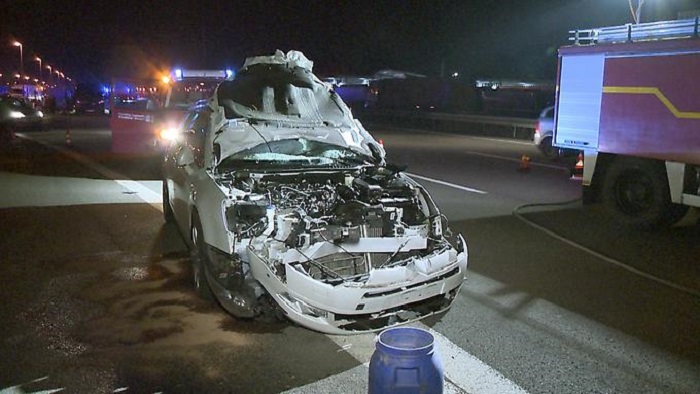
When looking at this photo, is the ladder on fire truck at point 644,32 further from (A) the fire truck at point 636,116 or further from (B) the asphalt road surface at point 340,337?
(B) the asphalt road surface at point 340,337

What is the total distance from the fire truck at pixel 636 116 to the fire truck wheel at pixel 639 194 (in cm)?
1

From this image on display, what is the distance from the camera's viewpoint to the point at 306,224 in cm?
525

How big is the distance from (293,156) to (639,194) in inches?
223

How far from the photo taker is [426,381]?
348 cm

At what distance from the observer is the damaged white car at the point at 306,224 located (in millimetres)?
4938

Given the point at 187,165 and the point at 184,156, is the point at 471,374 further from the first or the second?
the point at 184,156

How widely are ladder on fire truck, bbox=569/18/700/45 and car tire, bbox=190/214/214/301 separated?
7.01 meters

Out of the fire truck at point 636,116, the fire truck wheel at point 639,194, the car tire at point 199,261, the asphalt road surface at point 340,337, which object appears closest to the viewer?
the asphalt road surface at point 340,337

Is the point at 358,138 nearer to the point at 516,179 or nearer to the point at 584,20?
the point at 516,179

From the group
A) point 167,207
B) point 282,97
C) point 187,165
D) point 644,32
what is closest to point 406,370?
point 187,165

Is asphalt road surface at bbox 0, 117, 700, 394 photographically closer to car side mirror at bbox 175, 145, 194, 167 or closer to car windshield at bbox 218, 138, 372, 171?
car side mirror at bbox 175, 145, 194, 167

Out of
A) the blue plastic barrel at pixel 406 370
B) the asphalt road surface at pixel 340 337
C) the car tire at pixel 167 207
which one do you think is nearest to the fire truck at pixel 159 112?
the asphalt road surface at pixel 340 337

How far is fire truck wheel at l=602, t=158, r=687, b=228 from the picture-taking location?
31.8 feet

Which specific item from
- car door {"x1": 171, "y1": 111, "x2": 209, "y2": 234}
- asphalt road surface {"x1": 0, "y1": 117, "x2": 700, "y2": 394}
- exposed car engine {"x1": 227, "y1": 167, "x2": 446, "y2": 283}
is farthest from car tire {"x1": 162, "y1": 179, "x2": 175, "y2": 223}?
exposed car engine {"x1": 227, "y1": 167, "x2": 446, "y2": 283}
